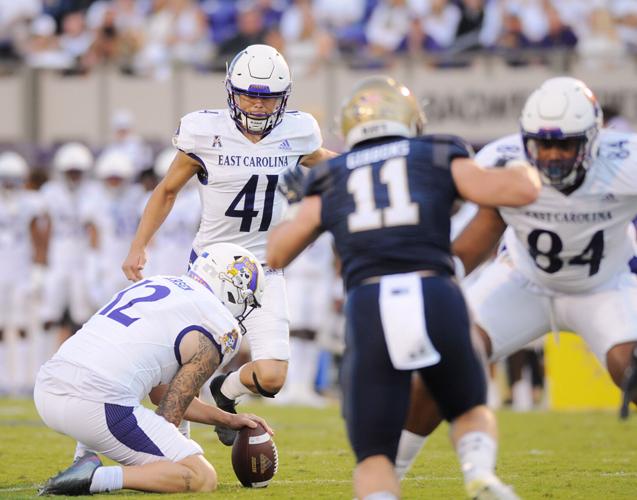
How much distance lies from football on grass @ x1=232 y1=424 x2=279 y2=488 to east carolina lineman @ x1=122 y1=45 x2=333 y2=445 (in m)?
0.35

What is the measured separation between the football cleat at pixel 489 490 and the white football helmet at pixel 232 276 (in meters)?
1.75

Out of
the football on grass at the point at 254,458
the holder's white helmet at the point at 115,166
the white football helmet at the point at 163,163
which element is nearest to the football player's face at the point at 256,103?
the football on grass at the point at 254,458

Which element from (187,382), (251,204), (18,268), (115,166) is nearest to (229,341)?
(187,382)

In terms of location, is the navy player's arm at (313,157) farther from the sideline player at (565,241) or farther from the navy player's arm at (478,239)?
the navy player's arm at (478,239)

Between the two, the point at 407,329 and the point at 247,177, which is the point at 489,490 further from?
the point at 247,177

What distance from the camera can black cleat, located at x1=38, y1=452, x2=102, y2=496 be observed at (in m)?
5.54

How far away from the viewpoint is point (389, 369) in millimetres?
4484

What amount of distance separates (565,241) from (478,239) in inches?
19.1

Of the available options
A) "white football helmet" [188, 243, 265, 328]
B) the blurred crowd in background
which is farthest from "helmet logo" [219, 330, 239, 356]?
A: the blurred crowd in background

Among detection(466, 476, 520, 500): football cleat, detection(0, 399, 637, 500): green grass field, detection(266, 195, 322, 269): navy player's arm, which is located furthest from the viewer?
detection(0, 399, 637, 500): green grass field

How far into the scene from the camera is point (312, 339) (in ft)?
41.7

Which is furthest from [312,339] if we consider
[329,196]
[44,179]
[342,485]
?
[329,196]

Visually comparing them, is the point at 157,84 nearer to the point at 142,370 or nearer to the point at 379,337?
the point at 142,370

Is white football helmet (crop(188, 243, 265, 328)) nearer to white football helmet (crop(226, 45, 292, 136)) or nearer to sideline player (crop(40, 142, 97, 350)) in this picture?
white football helmet (crop(226, 45, 292, 136))
